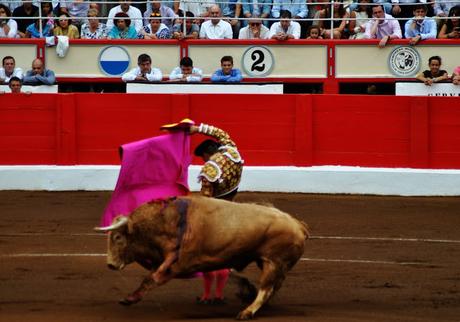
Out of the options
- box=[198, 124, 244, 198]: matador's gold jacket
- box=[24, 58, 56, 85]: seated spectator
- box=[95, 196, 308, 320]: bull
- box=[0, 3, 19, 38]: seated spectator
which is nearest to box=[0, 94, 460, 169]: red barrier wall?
box=[24, 58, 56, 85]: seated spectator

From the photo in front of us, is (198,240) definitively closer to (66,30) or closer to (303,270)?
(303,270)

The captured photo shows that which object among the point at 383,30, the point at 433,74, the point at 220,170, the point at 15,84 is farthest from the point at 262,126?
the point at 220,170

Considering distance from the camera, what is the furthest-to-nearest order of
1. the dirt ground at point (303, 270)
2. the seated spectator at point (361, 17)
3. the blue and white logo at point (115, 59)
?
the blue and white logo at point (115, 59) < the seated spectator at point (361, 17) < the dirt ground at point (303, 270)

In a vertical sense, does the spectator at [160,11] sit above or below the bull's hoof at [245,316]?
above

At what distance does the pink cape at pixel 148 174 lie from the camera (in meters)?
8.20

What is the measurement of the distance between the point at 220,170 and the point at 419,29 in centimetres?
975

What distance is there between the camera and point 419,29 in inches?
692

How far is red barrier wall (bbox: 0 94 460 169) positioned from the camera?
14922 millimetres

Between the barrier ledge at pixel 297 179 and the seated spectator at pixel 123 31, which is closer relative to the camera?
the barrier ledge at pixel 297 179

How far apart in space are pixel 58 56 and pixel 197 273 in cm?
1071

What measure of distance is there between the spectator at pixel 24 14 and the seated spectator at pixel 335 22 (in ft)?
13.4

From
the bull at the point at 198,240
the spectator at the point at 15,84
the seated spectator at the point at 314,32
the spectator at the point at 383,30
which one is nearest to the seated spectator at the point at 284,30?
the seated spectator at the point at 314,32

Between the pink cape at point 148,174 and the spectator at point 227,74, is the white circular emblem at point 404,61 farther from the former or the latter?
the pink cape at point 148,174

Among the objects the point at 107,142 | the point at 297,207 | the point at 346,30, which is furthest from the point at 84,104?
the point at 346,30
